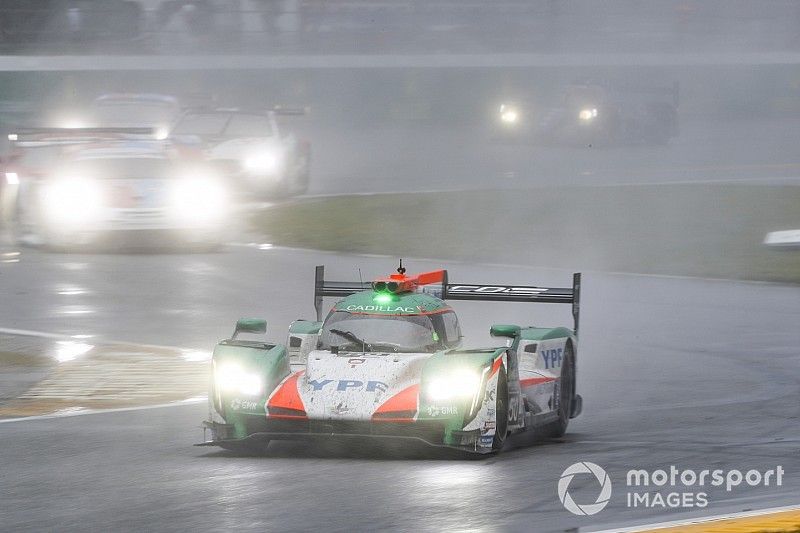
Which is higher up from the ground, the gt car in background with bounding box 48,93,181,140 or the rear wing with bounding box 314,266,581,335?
the gt car in background with bounding box 48,93,181,140

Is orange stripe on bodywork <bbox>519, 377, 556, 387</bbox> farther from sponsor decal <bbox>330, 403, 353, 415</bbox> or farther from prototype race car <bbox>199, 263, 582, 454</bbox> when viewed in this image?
sponsor decal <bbox>330, 403, 353, 415</bbox>

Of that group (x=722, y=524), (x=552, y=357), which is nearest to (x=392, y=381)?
(x=552, y=357)

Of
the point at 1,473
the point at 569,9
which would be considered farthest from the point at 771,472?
the point at 569,9

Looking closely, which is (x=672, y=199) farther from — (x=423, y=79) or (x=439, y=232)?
(x=423, y=79)

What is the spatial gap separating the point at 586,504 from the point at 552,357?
8.92 feet

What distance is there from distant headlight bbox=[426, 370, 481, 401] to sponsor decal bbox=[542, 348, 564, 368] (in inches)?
49.4

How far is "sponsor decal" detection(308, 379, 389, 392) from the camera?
→ 8.78 metres

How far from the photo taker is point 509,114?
39625mm

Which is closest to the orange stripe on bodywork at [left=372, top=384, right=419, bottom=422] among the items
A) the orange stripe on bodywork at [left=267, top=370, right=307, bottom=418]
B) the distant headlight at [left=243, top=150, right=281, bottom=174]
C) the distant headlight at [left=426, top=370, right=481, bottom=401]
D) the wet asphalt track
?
the distant headlight at [left=426, top=370, right=481, bottom=401]

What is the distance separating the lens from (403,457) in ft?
28.8

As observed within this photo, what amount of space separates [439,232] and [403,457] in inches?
532

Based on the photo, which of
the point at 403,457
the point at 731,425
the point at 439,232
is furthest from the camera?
the point at 439,232

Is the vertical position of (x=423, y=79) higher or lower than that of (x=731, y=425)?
higher

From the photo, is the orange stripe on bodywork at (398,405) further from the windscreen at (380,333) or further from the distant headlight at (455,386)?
the windscreen at (380,333)
